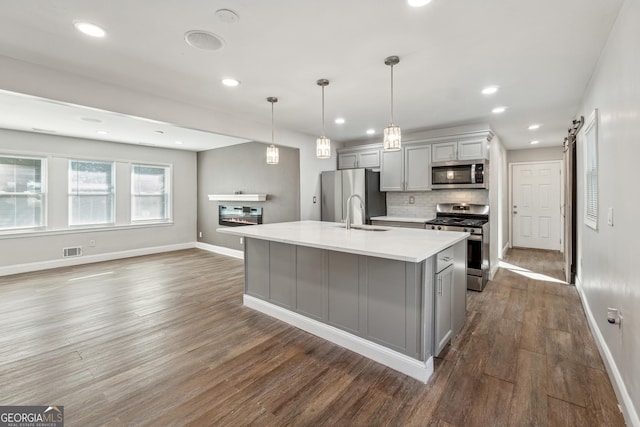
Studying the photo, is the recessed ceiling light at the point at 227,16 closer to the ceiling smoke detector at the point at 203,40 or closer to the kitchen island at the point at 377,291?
the ceiling smoke detector at the point at 203,40

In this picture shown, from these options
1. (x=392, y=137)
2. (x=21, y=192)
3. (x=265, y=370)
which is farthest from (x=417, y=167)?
(x=21, y=192)

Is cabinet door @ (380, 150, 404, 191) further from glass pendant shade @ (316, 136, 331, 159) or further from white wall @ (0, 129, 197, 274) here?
white wall @ (0, 129, 197, 274)

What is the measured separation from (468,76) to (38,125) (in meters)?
6.18

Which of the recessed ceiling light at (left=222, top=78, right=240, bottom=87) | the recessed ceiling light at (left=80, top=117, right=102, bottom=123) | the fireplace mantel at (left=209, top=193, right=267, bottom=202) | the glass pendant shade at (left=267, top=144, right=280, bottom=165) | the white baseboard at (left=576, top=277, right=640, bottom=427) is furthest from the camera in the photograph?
the fireplace mantel at (left=209, top=193, right=267, bottom=202)

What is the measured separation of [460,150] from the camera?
4.53 m

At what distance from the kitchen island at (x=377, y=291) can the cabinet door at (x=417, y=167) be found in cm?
220

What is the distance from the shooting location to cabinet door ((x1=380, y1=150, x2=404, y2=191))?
5172 mm

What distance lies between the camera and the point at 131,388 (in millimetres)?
1985

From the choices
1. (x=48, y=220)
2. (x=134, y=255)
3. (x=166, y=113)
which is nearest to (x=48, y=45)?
(x=166, y=113)

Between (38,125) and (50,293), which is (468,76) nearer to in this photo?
(50,293)

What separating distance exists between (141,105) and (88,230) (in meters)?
3.96

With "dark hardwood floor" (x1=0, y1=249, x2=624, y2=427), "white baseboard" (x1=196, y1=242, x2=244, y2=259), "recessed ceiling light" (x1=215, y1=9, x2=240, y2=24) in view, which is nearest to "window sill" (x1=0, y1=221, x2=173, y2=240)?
"white baseboard" (x1=196, y1=242, x2=244, y2=259)

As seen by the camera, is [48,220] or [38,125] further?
[48,220]

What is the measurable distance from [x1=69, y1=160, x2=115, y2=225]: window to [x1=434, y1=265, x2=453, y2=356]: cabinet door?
6.62 meters
